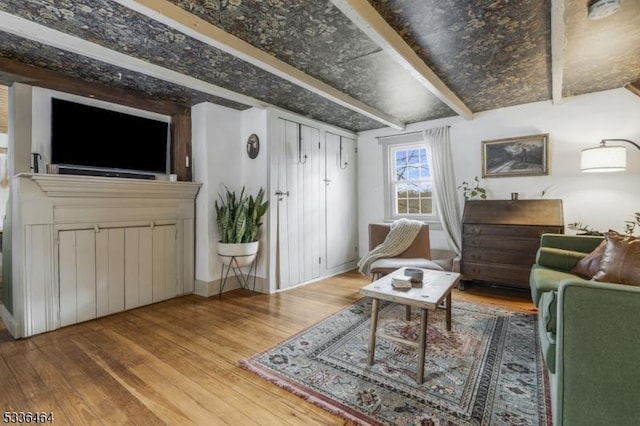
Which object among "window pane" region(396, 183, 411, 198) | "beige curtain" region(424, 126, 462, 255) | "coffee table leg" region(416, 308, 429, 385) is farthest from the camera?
"window pane" region(396, 183, 411, 198)

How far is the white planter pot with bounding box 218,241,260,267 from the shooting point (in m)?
3.28

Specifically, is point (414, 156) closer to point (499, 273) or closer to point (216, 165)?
point (499, 273)

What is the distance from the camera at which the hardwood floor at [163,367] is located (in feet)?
4.90

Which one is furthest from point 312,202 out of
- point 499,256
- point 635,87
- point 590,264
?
point 635,87

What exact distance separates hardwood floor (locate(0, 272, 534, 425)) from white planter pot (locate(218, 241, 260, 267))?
0.51 metres

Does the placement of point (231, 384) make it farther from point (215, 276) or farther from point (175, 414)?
point (215, 276)

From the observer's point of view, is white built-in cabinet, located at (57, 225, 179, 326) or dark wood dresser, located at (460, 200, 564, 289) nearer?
white built-in cabinet, located at (57, 225, 179, 326)

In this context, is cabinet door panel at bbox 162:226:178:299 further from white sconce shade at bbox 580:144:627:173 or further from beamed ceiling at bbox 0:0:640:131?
white sconce shade at bbox 580:144:627:173

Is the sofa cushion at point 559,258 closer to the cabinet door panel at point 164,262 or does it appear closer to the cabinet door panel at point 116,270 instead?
the cabinet door panel at point 164,262

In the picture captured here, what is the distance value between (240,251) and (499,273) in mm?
2885

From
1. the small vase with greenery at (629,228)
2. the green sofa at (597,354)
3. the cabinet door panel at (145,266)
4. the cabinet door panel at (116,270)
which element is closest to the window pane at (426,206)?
the small vase with greenery at (629,228)

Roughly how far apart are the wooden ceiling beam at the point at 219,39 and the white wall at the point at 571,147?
2088 millimetres

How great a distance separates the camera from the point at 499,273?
10.8 feet

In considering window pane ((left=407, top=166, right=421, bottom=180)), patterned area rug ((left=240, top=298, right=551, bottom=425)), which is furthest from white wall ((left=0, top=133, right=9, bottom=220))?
window pane ((left=407, top=166, right=421, bottom=180))
